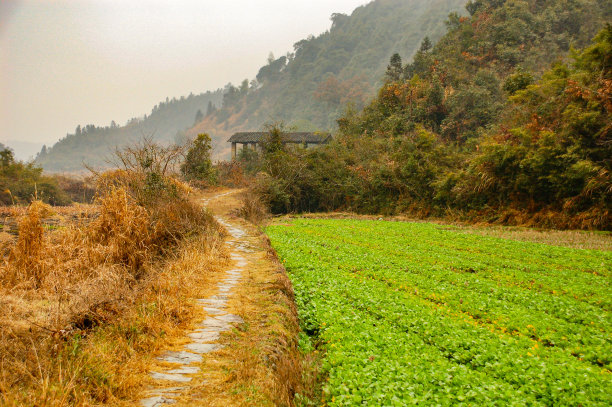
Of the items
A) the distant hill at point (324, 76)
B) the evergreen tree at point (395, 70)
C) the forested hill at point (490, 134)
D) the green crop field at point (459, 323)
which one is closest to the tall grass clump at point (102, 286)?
the green crop field at point (459, 323)

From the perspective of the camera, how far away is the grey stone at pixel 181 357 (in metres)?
5.14

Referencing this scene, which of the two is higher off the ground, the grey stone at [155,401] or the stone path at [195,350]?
the grey stone at [155,401]

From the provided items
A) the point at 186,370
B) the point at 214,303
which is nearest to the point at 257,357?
the point at 186,370

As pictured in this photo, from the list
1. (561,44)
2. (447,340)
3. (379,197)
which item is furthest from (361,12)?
(447,340)

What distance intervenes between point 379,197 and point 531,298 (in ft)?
68.7

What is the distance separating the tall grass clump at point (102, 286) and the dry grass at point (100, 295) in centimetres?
2

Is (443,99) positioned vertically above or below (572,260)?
above

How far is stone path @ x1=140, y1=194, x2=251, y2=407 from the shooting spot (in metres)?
4.28

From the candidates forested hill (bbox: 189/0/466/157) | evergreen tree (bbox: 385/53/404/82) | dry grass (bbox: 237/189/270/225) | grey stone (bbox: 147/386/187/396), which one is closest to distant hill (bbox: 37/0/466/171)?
forested hill (bbox: 189/0/466/157)

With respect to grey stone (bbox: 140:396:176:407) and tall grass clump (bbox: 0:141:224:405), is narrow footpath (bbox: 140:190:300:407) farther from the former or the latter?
tall grass clump (bbox: 0:141:224:405)

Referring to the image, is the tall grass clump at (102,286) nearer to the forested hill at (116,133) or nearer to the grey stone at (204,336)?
the grey stone at (204,336)

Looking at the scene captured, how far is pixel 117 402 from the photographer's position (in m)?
3.93

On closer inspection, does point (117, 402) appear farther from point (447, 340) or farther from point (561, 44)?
point (561, 44)

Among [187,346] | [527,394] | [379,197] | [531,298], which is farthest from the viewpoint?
[379,197]
